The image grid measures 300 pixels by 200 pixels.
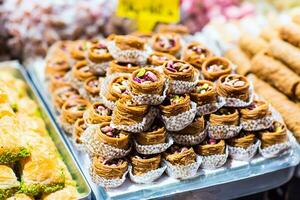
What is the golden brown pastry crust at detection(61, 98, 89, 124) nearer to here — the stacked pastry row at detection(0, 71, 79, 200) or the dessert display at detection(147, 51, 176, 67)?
the stacked pastry row at detection(0, 71, 79, 200)

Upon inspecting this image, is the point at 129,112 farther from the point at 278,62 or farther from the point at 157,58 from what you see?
the point at 278,62

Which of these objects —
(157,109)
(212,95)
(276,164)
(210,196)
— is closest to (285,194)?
(276,164)

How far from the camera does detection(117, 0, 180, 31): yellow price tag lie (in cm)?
302

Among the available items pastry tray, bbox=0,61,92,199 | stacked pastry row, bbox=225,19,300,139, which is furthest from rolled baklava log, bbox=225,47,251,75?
pastry tray, bbox=0,61,92,199

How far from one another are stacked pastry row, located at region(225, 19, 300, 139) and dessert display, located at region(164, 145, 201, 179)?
589 millimetres

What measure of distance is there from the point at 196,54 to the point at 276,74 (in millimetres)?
450

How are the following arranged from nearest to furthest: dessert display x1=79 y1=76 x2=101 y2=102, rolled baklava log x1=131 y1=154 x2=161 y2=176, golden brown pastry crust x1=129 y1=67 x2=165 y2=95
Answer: golden brown pastry crust x1=129 y1=67 x2=165 y2=95
rolled baklava log x1=131 y1=154 x2=161 y2=176
dessert display x1=79 y1=76 x2=101 y2=102

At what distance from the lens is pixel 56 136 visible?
247 centimetres

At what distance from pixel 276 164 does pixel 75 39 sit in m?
1.64

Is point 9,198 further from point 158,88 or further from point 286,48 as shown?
point 286,48

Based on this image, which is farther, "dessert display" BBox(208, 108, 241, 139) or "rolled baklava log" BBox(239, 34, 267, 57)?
"rolled baklava log" BBox(239, 34, 267, 57)

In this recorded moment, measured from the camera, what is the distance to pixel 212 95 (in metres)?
2.23

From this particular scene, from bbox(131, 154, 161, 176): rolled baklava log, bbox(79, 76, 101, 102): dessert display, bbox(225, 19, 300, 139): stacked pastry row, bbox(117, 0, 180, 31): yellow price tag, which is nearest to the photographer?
bbox(131, 154, 161, 176): rolled baklava log

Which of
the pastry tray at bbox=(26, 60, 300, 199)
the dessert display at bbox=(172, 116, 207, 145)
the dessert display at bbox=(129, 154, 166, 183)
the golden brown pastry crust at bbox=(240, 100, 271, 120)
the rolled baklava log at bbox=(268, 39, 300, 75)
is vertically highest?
the rolled baklava log at bbox=(268, 39, 300, 75)
